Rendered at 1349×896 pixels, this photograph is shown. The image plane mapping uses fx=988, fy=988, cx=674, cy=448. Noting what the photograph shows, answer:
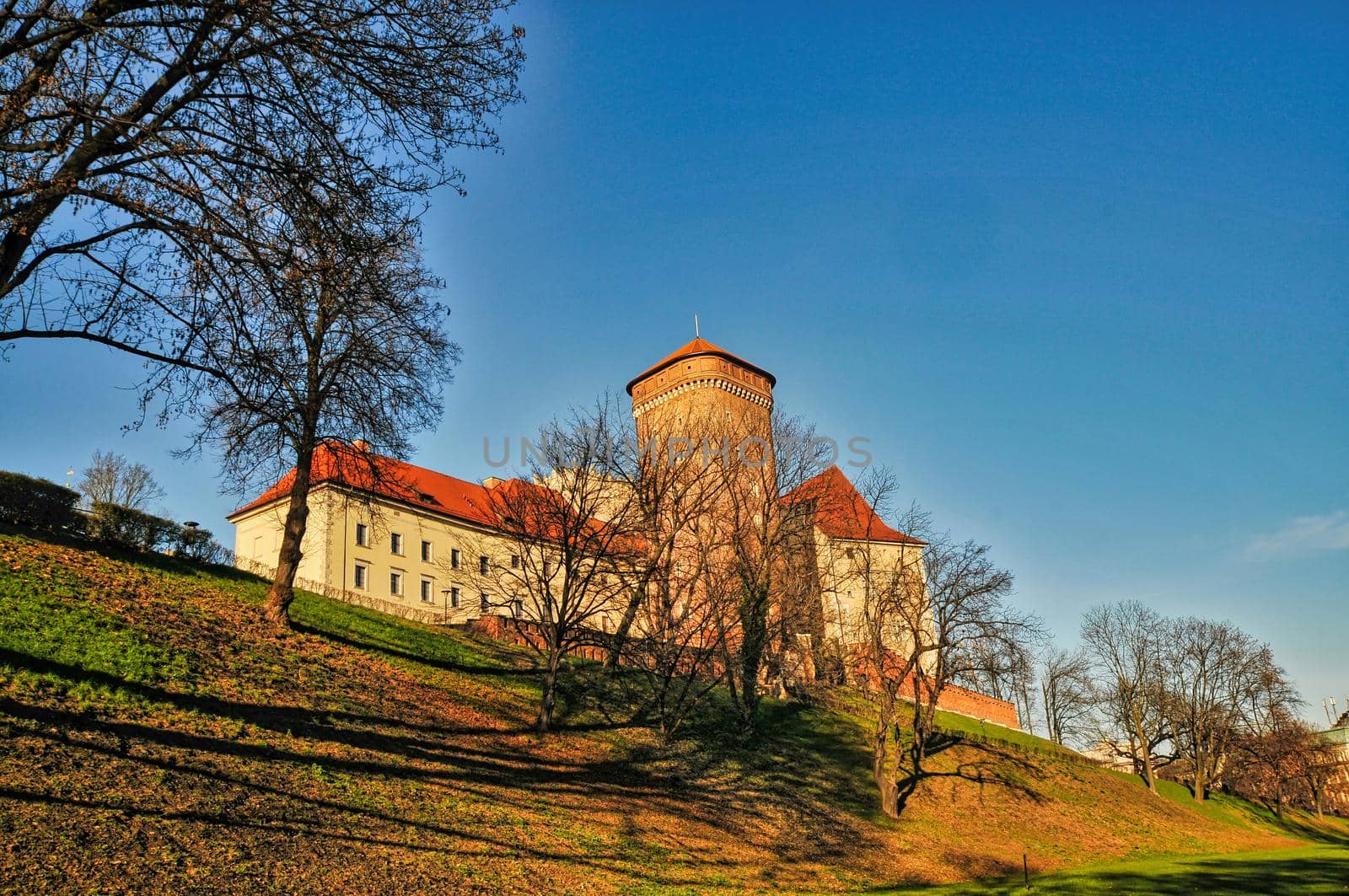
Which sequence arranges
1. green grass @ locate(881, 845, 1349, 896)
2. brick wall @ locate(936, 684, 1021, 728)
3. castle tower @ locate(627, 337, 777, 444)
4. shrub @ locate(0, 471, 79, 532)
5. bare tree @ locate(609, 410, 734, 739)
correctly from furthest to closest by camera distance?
brick wall @ locate(936, 684, 1021, 728) → castle tower @ locate(627, 337, 777, 444) → bare tree @ locate(609, 410, 734, 739) → shrub @ locate(0, 471, 79, 532) → green grass @ locate(881, 845, 1349, 896)

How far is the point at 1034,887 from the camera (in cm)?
1883

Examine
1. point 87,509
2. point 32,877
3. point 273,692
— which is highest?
point 87,509

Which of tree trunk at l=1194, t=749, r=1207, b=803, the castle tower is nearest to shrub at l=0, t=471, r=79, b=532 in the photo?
the castle tower

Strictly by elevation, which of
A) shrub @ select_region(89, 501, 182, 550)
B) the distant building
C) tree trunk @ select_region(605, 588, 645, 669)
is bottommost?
the distant building

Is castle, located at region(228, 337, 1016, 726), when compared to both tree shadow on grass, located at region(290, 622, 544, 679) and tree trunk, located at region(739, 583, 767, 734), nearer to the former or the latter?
tree trunk, located at region(739, 583, 767, 734)

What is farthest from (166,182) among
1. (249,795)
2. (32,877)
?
(249,795)

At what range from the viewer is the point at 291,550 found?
21.9m

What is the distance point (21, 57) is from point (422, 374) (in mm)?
12804

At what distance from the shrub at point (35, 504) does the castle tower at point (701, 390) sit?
1231 inches

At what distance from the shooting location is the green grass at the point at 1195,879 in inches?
698

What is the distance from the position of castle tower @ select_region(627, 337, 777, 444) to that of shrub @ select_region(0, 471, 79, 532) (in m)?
31.3

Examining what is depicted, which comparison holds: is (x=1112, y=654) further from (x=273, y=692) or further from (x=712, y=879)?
(x=273, y=692)

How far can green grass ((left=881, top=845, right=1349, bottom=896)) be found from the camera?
17.7 metres

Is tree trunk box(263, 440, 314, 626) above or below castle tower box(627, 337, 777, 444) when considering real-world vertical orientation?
below
